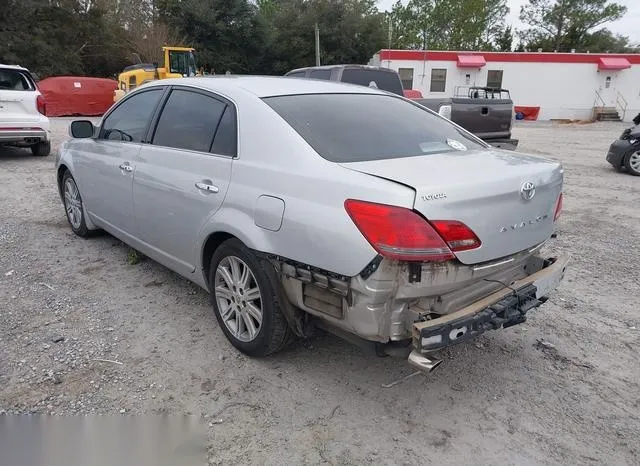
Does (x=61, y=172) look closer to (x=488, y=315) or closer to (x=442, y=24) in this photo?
(x=488, y=315)

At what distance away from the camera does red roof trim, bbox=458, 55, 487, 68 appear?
30.7m

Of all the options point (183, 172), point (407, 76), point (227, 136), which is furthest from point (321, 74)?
point (407, 76)

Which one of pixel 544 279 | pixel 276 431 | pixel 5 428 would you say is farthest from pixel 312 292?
pixel 5 428

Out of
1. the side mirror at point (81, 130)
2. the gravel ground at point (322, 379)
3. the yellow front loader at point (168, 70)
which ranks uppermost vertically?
the yellow front loader at point (168, 70)

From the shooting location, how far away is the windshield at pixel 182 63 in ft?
71.8

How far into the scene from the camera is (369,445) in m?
2.52

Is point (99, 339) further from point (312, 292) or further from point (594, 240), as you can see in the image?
point (594, 240)

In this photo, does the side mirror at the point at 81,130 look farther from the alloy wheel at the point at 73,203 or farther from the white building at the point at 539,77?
the white building at the point at 539,77

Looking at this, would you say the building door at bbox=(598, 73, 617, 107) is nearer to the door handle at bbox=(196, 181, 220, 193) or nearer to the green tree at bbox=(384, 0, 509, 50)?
the green tree at bbox=(384, 0, 509, 50)

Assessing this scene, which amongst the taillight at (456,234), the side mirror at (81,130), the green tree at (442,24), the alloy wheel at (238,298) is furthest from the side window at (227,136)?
the green tree at (442,24)

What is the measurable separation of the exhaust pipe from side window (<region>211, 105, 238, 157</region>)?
159 centimetres

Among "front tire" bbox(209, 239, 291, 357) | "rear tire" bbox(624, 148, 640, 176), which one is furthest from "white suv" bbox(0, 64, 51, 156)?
"rear tire" bbox(624, 148, 640, 176)

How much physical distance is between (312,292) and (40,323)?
7.23ft

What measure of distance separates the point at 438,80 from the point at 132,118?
97.3 ft
